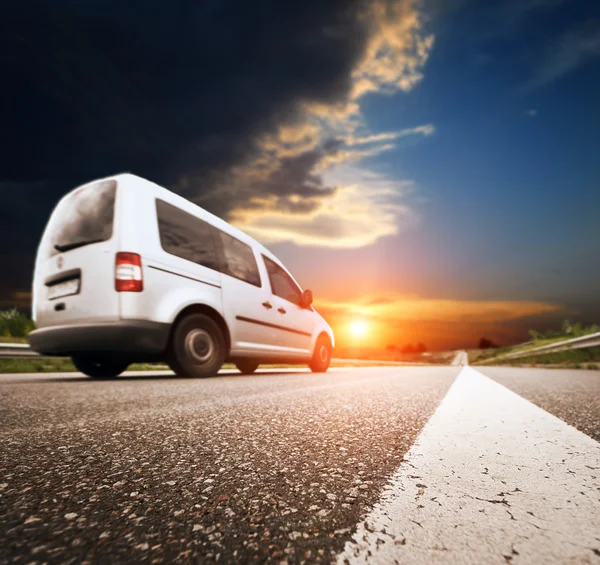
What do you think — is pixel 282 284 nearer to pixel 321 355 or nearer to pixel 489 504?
pixel 321 355

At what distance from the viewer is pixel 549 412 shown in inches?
123

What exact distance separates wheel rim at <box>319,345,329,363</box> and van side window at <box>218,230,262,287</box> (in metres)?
2.91

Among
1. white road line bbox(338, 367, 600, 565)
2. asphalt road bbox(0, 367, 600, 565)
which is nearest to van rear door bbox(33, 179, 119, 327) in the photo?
asphalt road bbox(0, 367, 600, 565)

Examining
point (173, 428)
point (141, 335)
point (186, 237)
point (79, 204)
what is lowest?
point (173, 428)

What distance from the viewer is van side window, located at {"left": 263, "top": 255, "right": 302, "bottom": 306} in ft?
27.4

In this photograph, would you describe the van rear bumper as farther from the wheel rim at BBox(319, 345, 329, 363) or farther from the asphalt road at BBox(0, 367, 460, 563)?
the wheel rim at BBox(319, 345, 329, 363)

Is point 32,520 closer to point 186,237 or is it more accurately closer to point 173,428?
point 173,428

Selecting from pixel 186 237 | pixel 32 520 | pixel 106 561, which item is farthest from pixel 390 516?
pixel 186 237

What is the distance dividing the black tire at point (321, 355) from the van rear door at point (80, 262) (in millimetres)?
5152

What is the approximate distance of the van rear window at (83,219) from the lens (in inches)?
228

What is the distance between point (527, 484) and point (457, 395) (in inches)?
122

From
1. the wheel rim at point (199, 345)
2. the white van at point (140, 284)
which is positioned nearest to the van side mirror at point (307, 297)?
the white van at point (140, 284)

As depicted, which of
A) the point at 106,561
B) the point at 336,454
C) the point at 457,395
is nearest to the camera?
the point at 106,561

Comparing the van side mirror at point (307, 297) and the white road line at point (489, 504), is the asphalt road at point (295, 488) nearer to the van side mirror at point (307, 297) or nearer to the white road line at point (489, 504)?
the white road line at point (489, 504)
